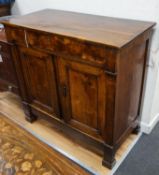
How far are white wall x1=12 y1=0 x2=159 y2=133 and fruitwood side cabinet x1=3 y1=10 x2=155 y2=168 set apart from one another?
0.06m

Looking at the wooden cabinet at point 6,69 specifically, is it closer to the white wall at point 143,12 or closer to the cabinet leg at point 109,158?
the white wall at point 143,12

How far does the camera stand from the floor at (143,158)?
1.45 meters

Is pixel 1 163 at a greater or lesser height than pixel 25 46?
lesser

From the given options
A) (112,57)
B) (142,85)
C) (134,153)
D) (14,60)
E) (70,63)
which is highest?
(112,57)

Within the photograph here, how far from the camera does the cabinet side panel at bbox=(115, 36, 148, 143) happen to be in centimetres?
115

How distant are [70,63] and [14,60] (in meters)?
0.60

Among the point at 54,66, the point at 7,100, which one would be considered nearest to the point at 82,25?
the point at 54,66

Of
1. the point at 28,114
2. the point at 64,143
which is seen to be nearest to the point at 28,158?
the point at 64,143

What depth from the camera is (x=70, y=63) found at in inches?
50.0

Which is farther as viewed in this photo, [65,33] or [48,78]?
[48,78]

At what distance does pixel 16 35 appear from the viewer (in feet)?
4.82

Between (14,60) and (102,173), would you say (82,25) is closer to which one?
(14,60)

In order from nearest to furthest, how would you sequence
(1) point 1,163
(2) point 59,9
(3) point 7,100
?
1. (1) point 1,163
2. (2) point 59,9
3. (3) point 7,100

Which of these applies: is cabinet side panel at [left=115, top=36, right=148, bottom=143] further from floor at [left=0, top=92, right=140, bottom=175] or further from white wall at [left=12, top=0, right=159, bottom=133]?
floor at [left=0, top=92, right=140, bottom=175]
